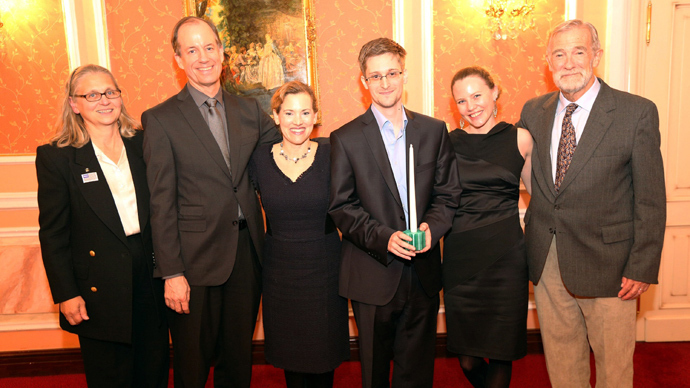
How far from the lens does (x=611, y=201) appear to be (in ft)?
6.77

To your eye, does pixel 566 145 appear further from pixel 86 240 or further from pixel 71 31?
pixel 71 31

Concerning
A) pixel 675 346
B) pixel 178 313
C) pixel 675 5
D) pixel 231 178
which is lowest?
pixel 675 346

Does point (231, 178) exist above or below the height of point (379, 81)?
below

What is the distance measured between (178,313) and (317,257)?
78 cm

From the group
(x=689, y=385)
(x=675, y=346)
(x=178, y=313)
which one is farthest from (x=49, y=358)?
(x=675, y=346)

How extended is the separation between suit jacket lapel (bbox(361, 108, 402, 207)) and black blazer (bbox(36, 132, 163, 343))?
1.16 metres

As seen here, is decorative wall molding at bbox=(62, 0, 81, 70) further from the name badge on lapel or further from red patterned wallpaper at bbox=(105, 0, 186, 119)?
the name badge on lapel

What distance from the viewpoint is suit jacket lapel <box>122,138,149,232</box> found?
221cm

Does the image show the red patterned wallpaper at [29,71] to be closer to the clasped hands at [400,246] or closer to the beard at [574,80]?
the clasped hands at [400,246]

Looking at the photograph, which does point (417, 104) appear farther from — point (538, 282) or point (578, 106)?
point (538, 282)

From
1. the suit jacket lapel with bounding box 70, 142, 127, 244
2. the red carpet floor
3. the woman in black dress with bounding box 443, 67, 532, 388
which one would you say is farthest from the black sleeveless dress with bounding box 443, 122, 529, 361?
the suit jacket lapel with bounding box 70, 142, 127, 244

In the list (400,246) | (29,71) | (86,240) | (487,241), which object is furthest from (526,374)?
(29,71)

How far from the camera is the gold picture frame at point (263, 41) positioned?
129 inches

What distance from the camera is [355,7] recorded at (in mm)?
3328
